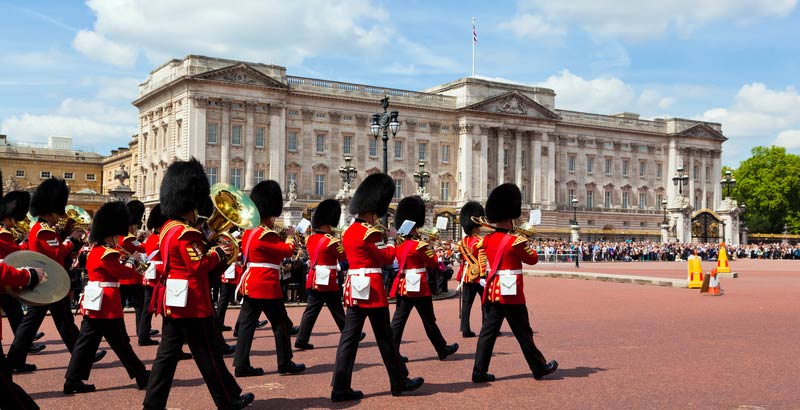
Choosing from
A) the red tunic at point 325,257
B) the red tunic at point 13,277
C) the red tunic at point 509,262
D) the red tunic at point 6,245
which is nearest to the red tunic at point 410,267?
the red tunic at point 325,257

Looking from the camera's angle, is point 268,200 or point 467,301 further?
point 467,301

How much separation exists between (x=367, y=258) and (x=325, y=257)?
8.25 ft

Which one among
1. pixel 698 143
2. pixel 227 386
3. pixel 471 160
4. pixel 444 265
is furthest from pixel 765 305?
pixel 698 143

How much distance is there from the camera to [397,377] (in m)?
7.44

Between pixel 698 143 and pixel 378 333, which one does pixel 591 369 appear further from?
pixel 698 143

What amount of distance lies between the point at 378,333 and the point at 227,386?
1.50m

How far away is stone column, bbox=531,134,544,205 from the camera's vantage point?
68188 mm

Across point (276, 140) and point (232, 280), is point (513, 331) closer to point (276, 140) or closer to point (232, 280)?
point (232, 280)

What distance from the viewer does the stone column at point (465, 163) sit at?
6444 centimetres

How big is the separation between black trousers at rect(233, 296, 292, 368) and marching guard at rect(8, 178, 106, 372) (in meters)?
1.65

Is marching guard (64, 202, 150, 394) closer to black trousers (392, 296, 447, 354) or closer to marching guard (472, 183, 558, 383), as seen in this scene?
black trousers (392, 296, 447, 354)

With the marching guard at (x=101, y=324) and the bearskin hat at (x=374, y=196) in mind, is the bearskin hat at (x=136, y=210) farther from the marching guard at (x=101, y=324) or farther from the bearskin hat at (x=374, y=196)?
the bearskin hat at (x=374, y=196)

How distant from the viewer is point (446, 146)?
65.3m

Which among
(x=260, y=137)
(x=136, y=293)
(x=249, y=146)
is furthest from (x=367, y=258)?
(x=260, y=137)
